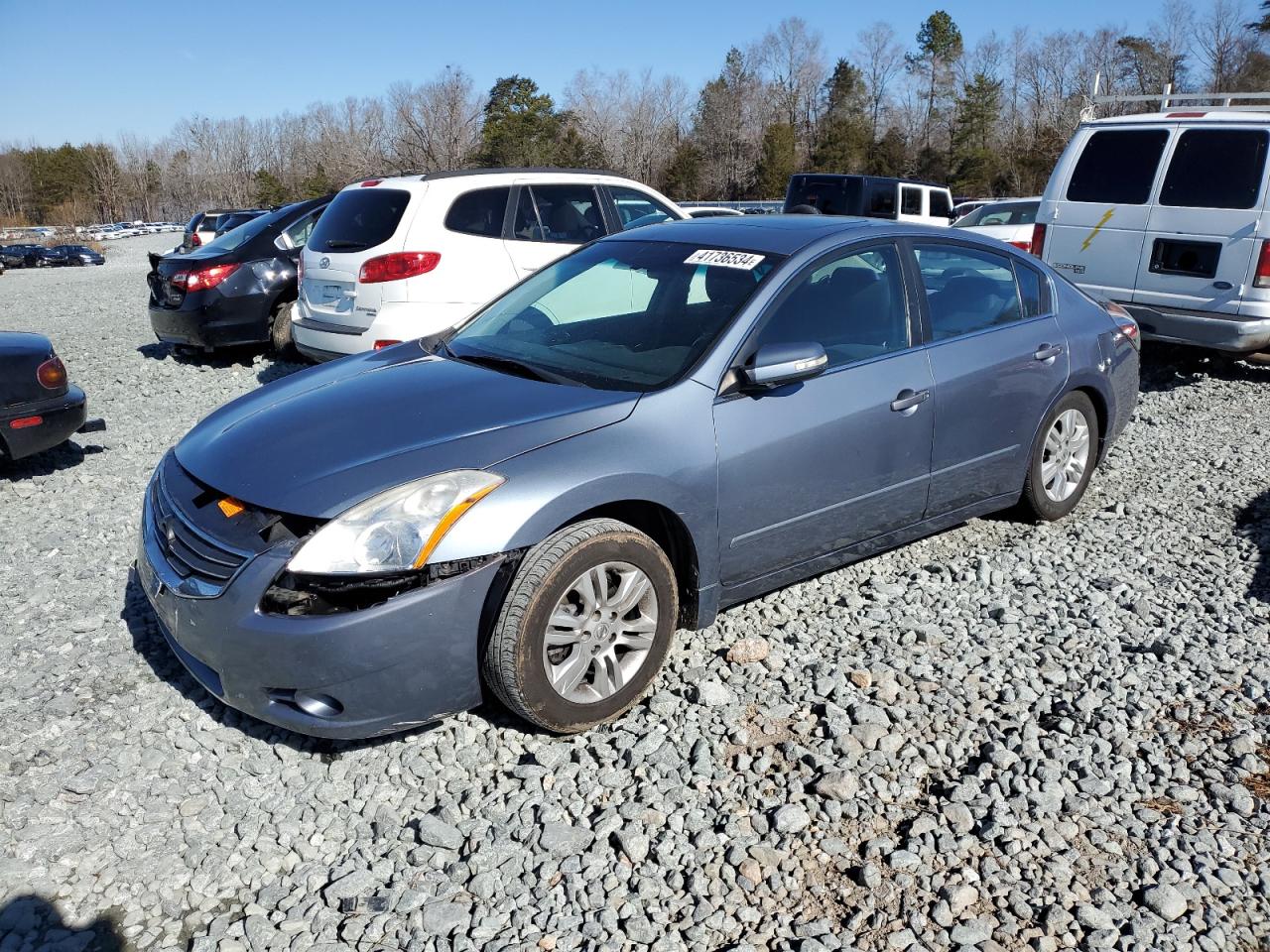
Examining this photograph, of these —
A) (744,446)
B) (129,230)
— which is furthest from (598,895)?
(129,230)

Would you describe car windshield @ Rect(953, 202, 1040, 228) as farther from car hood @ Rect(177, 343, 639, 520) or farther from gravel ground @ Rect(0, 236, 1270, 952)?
car hood @ Rect(177, 343, 639, 520)

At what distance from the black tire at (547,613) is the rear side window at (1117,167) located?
681 cm

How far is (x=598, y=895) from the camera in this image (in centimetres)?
272

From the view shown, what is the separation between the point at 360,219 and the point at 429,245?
31.9 inches

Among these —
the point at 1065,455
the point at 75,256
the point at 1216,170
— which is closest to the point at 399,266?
the point at 1065,455

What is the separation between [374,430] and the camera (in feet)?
11.3

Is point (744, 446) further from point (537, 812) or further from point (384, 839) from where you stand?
point (384, 839)

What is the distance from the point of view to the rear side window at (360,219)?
7641 millimetres

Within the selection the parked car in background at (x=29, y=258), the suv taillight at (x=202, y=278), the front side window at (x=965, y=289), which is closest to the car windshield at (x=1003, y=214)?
the suv taillight at (x=202, y=278)

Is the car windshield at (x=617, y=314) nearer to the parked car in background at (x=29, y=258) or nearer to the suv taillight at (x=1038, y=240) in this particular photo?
the suv taillight at (x=1038, y=240)

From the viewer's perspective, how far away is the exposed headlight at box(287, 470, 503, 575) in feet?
9.72

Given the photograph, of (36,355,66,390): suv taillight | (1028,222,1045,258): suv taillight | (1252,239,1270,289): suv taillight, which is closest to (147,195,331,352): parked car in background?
(36,355,66,390): suv taillight

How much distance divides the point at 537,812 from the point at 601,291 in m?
2.35

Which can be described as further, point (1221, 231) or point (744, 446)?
point (1221, 231)
